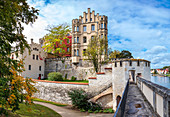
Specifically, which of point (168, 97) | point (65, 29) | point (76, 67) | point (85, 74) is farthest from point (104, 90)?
point (65, 29)

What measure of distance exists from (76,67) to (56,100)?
36.5ft

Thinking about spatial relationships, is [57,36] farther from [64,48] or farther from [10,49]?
[10,49]

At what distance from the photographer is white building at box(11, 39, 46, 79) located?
1189 inches

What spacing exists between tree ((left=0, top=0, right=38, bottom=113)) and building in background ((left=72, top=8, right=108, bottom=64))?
23.1 m

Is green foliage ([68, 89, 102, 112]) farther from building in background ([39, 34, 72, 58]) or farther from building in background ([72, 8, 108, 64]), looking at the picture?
building in background ([39, 34, 72, 58])

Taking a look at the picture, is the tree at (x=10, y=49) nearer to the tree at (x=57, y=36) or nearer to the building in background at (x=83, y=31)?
the building in background at (x=83, y=31)

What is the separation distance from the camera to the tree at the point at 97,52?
25234 millimetres

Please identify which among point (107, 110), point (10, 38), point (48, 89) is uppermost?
point (10, 38)

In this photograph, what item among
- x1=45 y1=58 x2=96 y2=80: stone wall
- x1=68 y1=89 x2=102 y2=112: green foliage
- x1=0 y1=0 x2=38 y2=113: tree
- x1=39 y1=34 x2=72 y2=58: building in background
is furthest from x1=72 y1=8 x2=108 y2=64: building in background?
x1=0 y1=0 x2=38 y2=113: tree

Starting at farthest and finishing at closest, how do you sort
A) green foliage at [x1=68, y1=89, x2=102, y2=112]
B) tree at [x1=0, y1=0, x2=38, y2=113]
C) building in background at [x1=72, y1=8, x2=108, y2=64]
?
building in background at [x1=72, y1=8, x2=108, y2=64], green foliage at [x1=68, y1=89, x2=102, y2=112], tree at [x1=0, y1=0, x2=38, y2=113]

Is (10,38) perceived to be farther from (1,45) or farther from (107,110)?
(107,110)

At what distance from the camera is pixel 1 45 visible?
22.3ft

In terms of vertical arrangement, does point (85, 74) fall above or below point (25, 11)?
below

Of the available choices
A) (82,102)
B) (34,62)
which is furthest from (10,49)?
(34,62)
